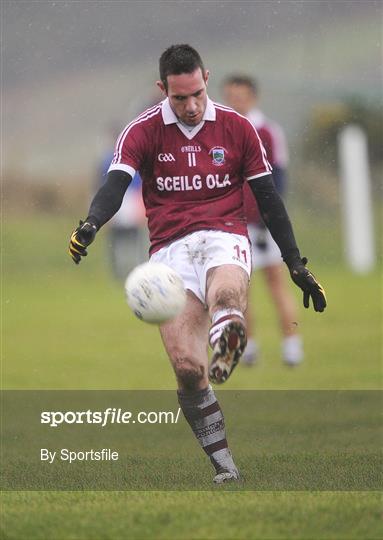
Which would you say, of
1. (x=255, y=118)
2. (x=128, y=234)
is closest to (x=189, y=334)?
(x=255, y=118)

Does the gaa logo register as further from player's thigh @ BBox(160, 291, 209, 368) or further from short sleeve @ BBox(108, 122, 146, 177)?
player's thigh @ BBox(160, 291, 209, 368)

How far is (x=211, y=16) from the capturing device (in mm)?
29578

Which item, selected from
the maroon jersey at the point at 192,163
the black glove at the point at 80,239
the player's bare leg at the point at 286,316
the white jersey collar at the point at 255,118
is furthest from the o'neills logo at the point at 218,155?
the player's bare leg at the point at 286,316

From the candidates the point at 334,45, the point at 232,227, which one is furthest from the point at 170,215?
the point at 334,45

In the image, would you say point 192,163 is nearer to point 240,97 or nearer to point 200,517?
point 200,517

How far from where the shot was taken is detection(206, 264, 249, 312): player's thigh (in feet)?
21.2

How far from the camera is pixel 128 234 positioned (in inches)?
932

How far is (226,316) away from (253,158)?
3.64ft

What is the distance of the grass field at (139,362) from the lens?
216 inches

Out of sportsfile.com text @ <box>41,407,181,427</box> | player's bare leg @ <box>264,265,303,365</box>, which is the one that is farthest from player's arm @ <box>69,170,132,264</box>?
player's bare leg @ <box>264,265,303,365</box>

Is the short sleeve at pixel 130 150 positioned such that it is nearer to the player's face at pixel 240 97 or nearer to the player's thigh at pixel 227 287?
the player's thigh at pixel 227 287

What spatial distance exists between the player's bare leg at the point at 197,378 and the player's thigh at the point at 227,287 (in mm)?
178

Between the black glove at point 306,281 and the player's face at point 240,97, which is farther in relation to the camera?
the player's face at point 240,97

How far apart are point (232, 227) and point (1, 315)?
36.6ft
